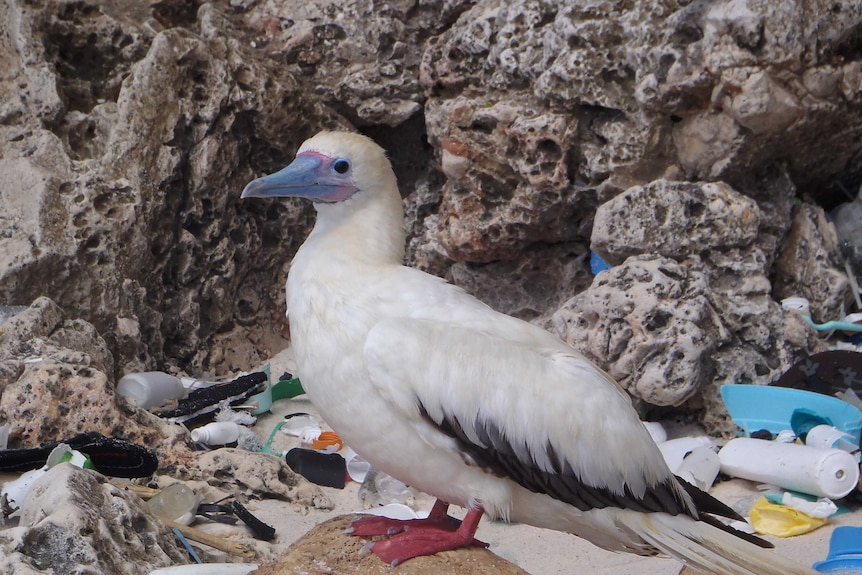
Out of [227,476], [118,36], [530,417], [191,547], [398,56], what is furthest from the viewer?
[398,56]

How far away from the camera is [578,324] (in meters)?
4.71

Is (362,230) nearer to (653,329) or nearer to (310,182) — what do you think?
(310,182)

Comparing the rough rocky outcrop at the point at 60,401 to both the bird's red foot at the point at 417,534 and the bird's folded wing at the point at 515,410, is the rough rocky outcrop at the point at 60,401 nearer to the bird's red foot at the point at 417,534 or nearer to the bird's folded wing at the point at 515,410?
the bird's red foot at the point at 417,534

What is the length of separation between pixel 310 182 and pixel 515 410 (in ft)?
2.92

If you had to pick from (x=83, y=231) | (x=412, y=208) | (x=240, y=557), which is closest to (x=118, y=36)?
(x=83, y=231)

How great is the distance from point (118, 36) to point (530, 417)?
4367mm

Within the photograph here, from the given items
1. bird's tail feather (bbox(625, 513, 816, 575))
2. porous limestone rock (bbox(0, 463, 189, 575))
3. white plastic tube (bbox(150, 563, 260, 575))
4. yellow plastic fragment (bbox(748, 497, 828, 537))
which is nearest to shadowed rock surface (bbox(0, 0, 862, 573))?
yellow plastic fragment (bbox(748, 497, 828, 537))

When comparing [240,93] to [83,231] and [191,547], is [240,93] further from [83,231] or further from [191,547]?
[191,547]

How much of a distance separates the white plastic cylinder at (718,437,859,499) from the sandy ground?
102 mm

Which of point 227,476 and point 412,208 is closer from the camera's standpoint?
point 227,476

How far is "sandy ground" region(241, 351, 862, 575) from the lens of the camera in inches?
145

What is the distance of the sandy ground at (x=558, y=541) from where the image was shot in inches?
145

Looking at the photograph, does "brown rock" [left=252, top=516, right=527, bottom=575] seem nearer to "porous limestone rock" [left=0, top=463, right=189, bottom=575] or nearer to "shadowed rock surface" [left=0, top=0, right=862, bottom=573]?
"porous limestone rock" [left=0, top=463, right=189, bottom=575]

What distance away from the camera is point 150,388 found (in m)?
5.02
